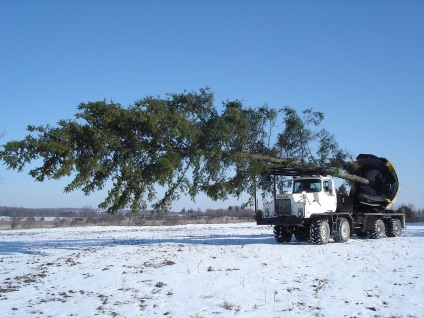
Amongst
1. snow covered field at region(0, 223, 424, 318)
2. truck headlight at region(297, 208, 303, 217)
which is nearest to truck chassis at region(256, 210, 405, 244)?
truck headlight at region(297, 208, 303, 217)

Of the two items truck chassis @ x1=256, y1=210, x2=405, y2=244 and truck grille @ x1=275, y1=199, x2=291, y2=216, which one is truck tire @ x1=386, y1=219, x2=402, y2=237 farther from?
truck grille @ x1=275, y1=199, x2=291, y2=216

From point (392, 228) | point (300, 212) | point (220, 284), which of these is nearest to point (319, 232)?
point (300, 212)

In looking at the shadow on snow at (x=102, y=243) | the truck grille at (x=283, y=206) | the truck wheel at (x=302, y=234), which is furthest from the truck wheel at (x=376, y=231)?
the truck grille at (x=283, y=206)

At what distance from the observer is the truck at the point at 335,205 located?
65.9ft

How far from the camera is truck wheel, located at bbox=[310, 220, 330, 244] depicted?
19.8 m

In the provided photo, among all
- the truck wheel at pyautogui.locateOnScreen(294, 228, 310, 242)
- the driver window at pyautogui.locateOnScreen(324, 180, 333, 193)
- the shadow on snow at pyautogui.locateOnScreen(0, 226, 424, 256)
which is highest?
the driver window at pyautogui.locateOnScreen(324, 180, 333, 193)

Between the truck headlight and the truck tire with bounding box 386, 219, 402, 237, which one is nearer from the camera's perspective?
the truck headlight

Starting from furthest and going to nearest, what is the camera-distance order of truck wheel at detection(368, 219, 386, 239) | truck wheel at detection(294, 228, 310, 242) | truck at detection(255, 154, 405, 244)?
truck wheel at detection(368, 219, 386, 239) < truck wheel at detection(294, 228, 310, 242) < truck at detection(255, 154, 405, 244)

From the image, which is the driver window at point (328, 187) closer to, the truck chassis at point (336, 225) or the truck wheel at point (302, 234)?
the truck chassis at point (336, 225)

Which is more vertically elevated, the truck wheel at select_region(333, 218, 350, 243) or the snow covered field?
the truck wheel at select_region(333, 218, 350, 243)

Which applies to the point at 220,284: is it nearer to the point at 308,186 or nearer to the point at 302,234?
the point at 308,186

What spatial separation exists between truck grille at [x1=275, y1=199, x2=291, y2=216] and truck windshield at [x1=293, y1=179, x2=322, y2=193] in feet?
3.29

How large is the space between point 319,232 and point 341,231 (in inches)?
72.9

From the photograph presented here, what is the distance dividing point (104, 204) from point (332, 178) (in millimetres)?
11101
